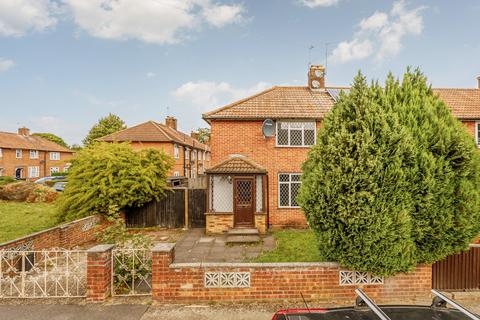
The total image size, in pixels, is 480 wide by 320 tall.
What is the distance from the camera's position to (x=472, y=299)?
550 cm

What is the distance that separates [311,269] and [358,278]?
3.37ft

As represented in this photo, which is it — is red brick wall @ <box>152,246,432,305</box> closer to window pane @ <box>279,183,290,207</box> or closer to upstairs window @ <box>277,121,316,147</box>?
window pane @ <box>279,183,290,207</box>

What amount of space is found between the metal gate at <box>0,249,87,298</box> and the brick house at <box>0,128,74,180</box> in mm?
35207

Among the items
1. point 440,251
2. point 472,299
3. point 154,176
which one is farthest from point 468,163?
point 154,176

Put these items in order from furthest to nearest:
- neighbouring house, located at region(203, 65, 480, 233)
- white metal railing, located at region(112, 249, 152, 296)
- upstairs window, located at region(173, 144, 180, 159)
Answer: upstairs window, located at region(173, 144, 180, 159)
neighbouring house, located at region(203, 65, 480, 233)
white metal railing, located at region(112, 249, 152, 296)

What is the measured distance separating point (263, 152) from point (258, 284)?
792 centimetres

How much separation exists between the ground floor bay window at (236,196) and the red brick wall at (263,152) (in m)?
0.72

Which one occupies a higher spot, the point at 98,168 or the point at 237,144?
the point at 237,144

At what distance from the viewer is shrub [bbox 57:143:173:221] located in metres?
11.0

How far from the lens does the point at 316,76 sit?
15773 mm

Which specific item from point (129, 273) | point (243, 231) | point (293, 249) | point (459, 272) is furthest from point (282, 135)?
point (129, 273)

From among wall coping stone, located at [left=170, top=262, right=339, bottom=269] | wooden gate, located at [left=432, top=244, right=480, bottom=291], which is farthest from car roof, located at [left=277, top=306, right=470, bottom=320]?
wooden gate, located at [left=432, top=244, right=480, bottom=291]

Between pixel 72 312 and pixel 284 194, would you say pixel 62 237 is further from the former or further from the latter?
pixel 284 194

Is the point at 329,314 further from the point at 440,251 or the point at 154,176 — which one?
the point at 154,176
